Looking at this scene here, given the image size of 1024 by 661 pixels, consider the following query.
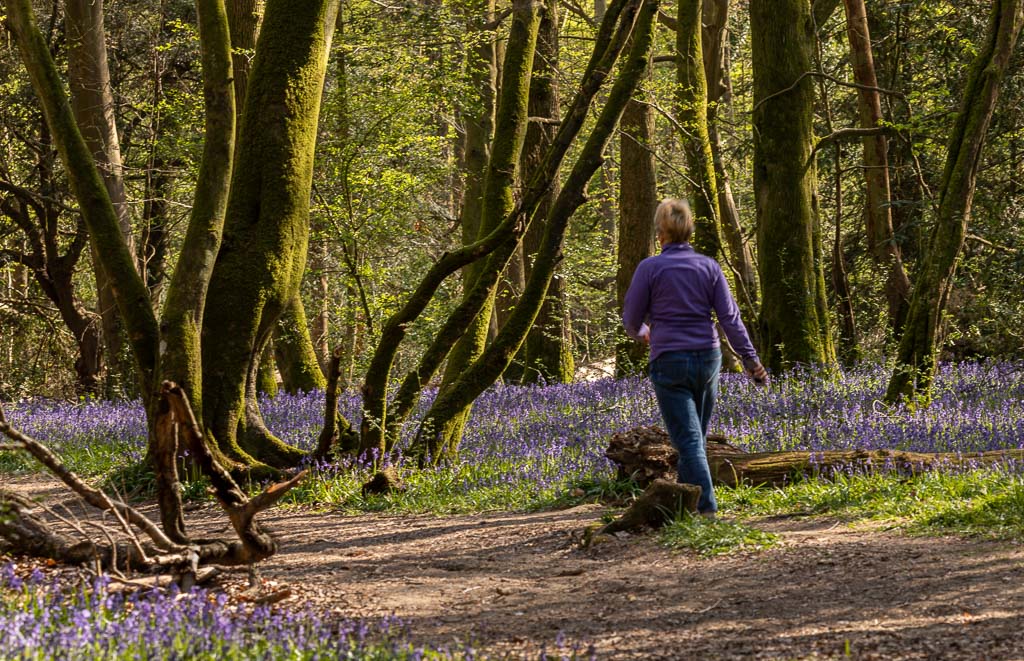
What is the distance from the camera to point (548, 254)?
9422mm

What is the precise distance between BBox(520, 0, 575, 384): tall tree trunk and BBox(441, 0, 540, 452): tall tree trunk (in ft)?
11.3

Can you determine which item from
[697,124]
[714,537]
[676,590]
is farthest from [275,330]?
[676,590]

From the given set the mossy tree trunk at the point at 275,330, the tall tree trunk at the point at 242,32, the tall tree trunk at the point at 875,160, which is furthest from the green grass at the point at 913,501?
the tall tree trunk at the point at 875,160

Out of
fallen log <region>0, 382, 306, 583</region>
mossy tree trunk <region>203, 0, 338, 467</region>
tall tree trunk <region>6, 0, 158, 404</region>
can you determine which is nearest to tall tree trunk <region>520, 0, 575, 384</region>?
mossy tree trunk <region>203, 0, 338, 467</region>

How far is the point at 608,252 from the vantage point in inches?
1169

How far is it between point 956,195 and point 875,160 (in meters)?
7.61

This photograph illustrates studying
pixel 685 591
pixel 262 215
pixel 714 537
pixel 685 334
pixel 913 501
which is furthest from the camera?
pixel 262 215

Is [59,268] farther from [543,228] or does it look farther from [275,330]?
[543,228]

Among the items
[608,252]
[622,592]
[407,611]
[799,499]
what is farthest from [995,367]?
[608,252]

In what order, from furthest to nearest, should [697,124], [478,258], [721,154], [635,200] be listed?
1. [721,154]
2. [635,200]
3. [697,124]
4. [478,258]

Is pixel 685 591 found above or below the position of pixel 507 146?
below

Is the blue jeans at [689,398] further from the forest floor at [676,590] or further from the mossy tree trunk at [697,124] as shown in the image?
the mossy tree trunk at [697,124]

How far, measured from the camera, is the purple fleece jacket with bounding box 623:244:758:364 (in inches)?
266

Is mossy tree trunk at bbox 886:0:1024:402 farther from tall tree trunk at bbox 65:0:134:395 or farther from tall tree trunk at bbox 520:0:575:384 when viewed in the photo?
tall tree trunk at bbox 65:0:134:395
